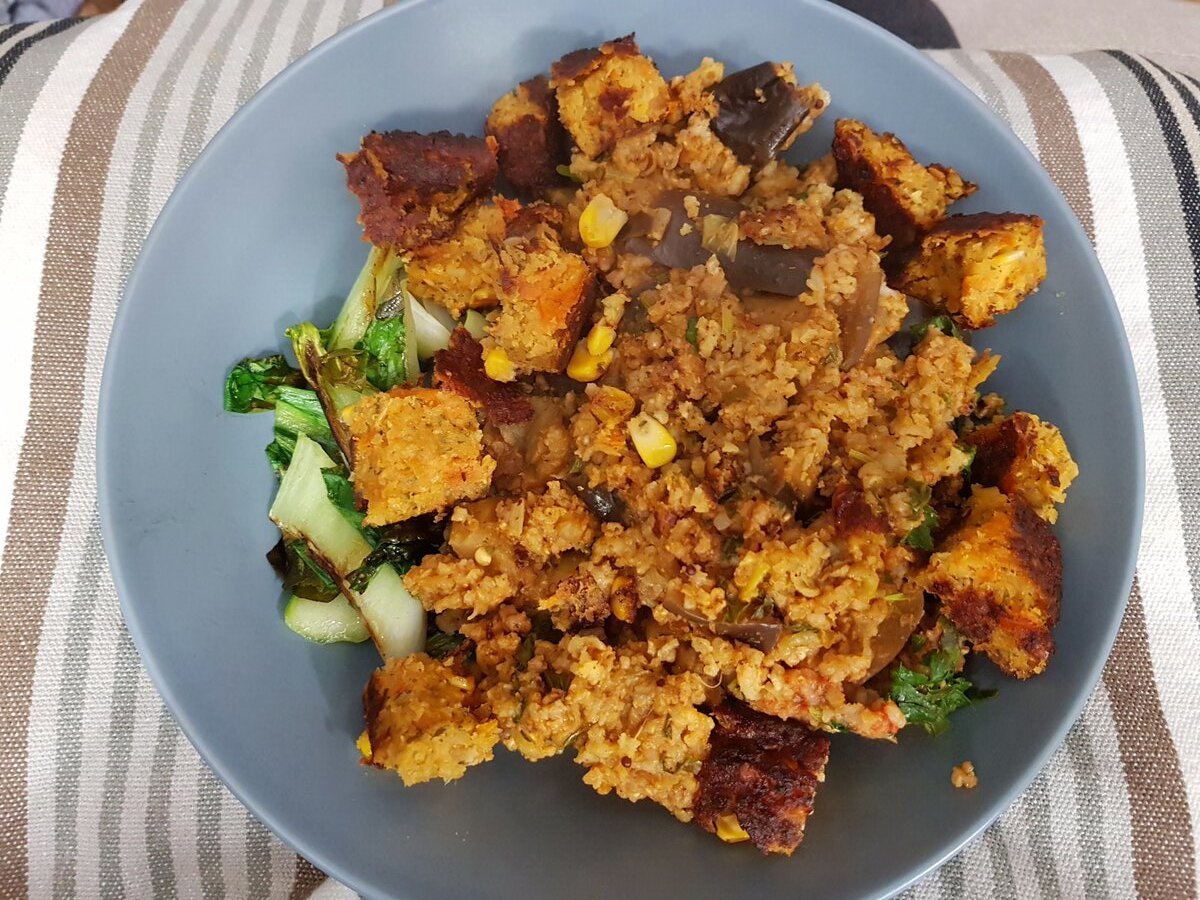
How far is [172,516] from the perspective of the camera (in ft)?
5.97

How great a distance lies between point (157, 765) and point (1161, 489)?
2757mm

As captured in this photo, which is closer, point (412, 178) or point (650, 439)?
point (650, 439)

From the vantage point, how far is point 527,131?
2.01 metres

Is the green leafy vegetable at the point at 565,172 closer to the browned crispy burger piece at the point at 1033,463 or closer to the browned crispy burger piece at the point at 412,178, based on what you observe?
the browned crispy burger piece at the point at 412,178

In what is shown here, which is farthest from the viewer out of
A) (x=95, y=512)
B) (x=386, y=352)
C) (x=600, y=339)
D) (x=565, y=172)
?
(x=95, y=512)

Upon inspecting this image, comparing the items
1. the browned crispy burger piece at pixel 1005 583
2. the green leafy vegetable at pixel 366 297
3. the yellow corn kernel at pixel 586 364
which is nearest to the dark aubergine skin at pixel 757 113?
the yellow corn kernel at pixel 586 364

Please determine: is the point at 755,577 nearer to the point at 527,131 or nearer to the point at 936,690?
the point at 936,690

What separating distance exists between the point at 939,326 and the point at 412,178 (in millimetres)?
1220

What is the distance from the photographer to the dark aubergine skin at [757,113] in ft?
6.30

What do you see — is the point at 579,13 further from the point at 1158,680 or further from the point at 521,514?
the point at 1158,680

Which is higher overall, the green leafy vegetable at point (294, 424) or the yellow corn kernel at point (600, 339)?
the yellow corn kernel at point (600, 339)

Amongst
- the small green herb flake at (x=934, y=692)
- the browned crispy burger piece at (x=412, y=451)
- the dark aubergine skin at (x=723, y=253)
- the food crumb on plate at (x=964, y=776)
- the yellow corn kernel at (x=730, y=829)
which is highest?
the dark aubergine skin at (x=723, y=253)

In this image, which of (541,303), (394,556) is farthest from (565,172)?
(394,556)

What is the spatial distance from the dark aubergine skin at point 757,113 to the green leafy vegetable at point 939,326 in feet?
1.71
